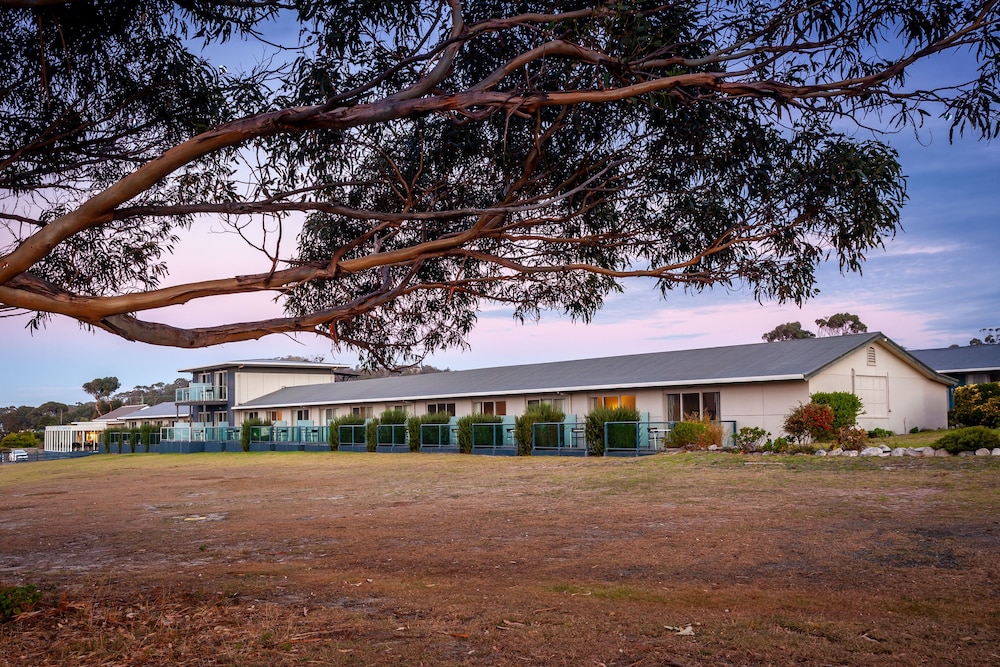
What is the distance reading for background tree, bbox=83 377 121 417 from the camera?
11375 centimetres

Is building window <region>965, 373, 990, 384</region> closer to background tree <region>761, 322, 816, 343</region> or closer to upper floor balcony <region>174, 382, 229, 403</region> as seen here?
background tree <region>761, 322, 816, 343</region>

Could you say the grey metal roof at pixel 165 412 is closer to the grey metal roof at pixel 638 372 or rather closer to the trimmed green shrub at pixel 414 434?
the grey metal roof at pixel 638 372

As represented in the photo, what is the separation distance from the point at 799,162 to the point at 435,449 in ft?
90.1

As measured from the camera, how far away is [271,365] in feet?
207

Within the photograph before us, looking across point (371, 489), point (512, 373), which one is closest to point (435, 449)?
point (512, 373)

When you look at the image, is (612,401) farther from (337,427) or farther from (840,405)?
(337,427)

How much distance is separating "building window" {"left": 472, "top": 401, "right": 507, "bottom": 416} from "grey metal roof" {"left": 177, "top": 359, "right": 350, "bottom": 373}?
26632mm

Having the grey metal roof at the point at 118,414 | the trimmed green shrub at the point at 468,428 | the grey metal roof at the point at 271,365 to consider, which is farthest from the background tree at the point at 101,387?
the trimmed green shrub at the point at 468,428

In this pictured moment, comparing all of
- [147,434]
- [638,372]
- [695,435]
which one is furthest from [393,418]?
[147,434]

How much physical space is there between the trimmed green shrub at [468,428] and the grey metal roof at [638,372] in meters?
3.01

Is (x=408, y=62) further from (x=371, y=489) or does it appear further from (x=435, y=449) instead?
(x=435, y=449)

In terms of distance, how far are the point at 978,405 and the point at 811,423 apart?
904 cm

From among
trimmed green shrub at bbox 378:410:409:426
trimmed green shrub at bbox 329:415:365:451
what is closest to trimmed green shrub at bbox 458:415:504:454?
trimmed green shrub at bbox 378:410:409:426

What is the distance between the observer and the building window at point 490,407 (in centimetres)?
3979
